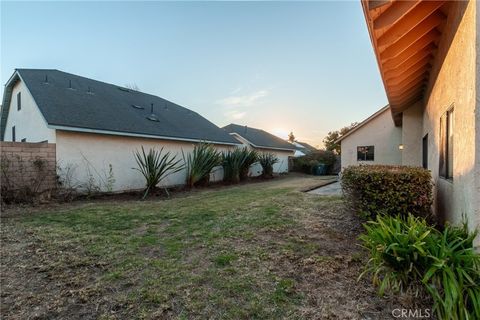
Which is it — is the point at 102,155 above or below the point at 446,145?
below

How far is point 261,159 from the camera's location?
18859 millimetres

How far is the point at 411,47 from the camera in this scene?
4.82 meters

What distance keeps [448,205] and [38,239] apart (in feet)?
22.2

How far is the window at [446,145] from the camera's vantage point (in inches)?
159

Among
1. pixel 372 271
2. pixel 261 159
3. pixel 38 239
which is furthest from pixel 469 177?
pixel 261 159

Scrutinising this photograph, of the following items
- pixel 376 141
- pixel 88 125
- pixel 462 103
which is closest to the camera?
pixel 462 103

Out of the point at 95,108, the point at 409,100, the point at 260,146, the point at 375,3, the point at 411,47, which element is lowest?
the point at 260,146

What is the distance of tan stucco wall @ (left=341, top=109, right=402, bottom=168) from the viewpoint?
13352mm

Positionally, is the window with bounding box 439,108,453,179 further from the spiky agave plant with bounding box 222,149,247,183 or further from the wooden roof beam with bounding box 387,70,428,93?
the spiky agave plant with bounding box 222,149,247,183

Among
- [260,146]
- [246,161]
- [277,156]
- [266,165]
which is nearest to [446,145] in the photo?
[246,161]

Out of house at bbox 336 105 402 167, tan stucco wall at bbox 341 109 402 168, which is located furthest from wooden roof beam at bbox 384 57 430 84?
tan stucco wall at bbox 341 109 402 168

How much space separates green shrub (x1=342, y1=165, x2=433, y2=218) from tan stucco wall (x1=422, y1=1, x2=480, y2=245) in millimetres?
290

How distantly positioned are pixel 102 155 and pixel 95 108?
2357 mm

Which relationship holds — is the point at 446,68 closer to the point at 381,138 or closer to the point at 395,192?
the point at 395,192
